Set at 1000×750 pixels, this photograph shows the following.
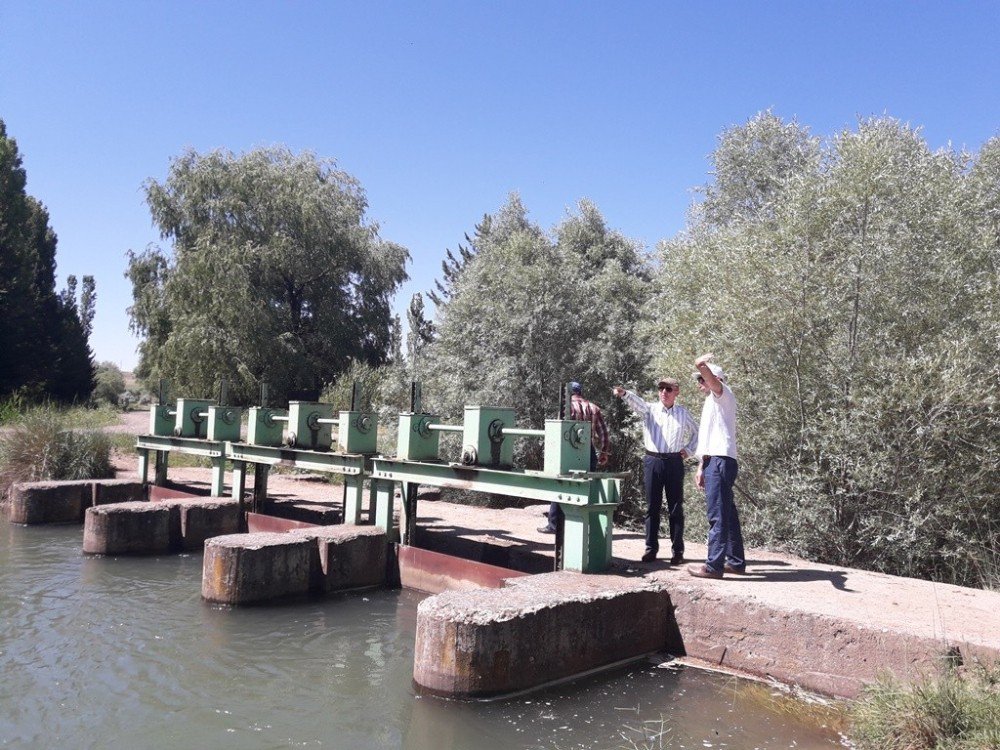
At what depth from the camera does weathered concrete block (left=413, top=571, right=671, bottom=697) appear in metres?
4.96

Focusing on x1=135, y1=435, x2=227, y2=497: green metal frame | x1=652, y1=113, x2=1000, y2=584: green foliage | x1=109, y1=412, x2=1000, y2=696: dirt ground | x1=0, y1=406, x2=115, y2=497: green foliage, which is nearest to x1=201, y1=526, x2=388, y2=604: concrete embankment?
x1=109, y1=412, x2=1000, y2=696: dirt ground

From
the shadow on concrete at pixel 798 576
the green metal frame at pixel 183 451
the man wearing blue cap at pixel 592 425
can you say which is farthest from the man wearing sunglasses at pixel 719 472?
the green metal frame at pixel 183 451

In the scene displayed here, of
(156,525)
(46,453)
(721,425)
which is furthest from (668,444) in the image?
(46,453)

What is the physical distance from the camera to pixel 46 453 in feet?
44.6

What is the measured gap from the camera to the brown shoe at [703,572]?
6.06m

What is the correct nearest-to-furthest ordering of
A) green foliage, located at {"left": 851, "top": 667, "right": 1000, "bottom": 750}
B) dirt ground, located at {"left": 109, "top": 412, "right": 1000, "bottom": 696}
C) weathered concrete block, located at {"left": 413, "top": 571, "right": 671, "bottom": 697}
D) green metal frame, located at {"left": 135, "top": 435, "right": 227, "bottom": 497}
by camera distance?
green foliage, located at {"left": 851, "top": 667, "right": 1000, "bottom": 750} < dirt ground, located at {"left": 109, "top": 412, "right": 1000, "bottom": 696} < weathered concrete block, located at {"left": 413, "top": 571, "right": 671, "bottom": 697} < green metal frame, located at {"left": 135, "top": 435, "right": 227, "bottom": 497}

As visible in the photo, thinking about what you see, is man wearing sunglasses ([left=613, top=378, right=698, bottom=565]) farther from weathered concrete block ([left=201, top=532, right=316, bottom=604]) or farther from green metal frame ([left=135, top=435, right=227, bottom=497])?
green metal frame ([left=135, top=435, right=227, bottom=497])

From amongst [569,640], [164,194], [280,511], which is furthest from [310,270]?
[569,640]

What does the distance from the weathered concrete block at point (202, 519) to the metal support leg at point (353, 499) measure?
202 centimetres

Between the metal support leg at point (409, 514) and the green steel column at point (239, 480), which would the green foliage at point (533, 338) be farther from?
the metal support leg at point (409, 514)

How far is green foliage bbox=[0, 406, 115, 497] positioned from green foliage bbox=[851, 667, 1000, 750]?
43.7 feet

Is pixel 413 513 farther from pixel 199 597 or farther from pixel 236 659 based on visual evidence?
pixel 236 659

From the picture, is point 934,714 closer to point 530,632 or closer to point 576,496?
point 530,632

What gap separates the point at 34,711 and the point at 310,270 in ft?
69.5
